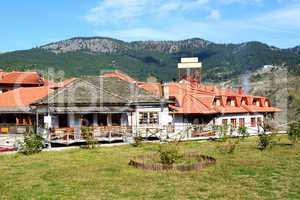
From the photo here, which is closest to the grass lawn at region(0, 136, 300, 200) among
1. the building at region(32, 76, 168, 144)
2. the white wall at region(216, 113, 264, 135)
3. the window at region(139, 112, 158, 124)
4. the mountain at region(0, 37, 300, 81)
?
the building at region(32, 76, 168, 144)

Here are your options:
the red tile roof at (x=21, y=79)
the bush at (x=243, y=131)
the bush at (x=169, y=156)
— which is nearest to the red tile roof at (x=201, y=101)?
the bush at (x=243, y=131)

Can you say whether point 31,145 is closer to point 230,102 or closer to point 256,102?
point 230,102

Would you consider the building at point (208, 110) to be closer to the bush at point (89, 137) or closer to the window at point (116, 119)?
the window at point (116, 119)

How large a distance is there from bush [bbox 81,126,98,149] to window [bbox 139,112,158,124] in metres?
5.70

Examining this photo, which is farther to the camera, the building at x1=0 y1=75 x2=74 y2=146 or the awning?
Result: the building at x1=0 y1=75 x2=74 y2=146

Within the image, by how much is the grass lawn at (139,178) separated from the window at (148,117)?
10914mm

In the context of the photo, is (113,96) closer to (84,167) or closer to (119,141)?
(119,141)

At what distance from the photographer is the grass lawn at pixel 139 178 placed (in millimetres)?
13961

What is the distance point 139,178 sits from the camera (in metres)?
17.0

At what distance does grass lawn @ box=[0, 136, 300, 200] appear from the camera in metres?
14.0

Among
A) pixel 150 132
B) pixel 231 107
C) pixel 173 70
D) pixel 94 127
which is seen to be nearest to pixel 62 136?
pixel 94 127

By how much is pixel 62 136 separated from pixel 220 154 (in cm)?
1227

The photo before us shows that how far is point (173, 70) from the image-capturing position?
515 ft

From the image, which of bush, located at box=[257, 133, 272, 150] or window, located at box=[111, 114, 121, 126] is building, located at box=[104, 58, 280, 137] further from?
bush, located at box=[257, 133, 272, 150]
